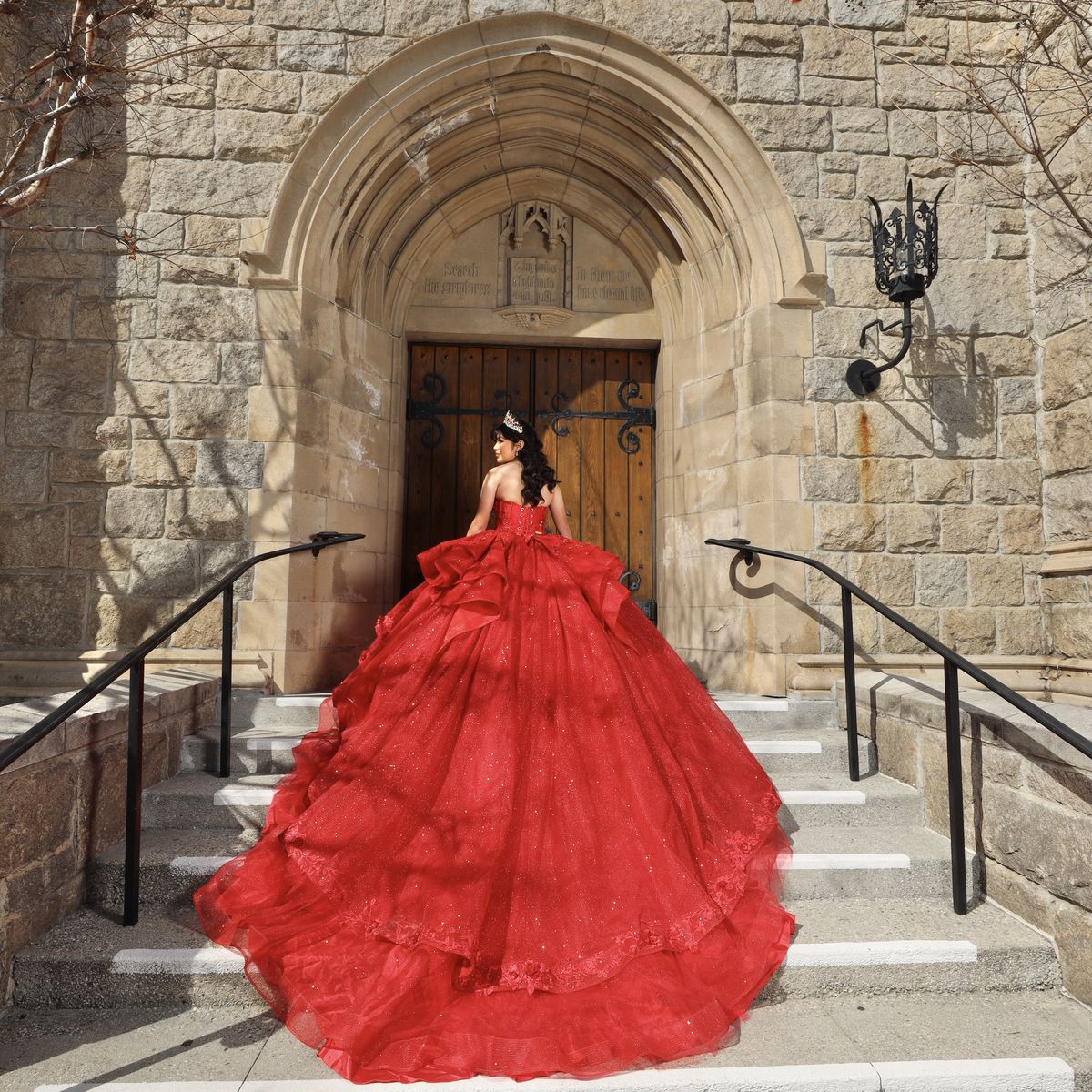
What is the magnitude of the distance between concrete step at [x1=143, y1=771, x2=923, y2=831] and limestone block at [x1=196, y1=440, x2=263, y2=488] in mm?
1504

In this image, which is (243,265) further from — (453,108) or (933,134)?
(933,134)

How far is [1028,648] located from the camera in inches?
165

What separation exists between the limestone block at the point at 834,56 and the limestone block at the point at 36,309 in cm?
418

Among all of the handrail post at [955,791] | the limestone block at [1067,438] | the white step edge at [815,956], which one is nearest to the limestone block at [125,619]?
the white step edge at [815,956]

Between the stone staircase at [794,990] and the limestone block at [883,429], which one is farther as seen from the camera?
the limestone block at [883,429]

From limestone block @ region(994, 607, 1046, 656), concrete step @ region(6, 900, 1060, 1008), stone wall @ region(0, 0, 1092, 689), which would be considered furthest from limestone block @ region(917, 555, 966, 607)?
concrete step @ region(6, 900, 1060, 1008)

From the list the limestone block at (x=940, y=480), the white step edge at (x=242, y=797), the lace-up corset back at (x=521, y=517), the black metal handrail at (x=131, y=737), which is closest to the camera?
the black metal handrail at (x=131, y=737)

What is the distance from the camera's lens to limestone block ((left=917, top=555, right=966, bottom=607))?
4184 mm

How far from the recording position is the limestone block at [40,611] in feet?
12.9

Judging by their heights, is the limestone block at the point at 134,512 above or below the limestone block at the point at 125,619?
above

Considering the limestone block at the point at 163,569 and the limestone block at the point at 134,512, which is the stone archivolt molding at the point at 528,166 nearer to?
the limestone block at the point at 134,512

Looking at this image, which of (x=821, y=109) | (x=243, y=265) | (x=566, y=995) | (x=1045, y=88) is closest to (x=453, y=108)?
(x=243, y=265)

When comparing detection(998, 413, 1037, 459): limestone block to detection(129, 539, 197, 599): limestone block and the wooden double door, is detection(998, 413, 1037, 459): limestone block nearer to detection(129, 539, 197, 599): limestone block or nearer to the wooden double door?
the wooden double door

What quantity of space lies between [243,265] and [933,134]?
12.6ft
